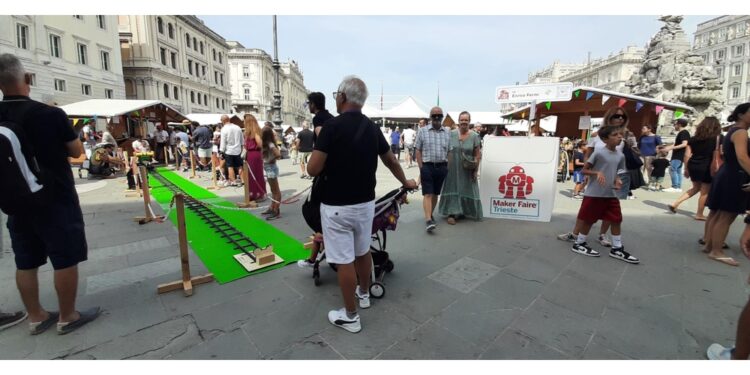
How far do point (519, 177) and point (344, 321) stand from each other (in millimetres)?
4111

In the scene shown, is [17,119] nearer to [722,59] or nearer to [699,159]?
[699,159]

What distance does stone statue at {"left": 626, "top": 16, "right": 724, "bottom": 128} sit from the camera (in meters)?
20.9

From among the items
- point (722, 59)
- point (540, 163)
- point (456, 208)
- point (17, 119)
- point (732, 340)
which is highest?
point (722, 59)

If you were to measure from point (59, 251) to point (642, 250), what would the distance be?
5812 mm

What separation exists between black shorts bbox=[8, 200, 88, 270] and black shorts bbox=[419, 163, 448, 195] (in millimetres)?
3860

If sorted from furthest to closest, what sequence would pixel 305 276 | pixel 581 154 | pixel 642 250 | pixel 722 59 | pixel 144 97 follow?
1. pixel 722 59
2. pixel 144 97
3. pixel 581 154
4. pixel 642 250
5. pixel 305 276

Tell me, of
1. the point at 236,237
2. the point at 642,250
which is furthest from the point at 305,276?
the point at 642,250

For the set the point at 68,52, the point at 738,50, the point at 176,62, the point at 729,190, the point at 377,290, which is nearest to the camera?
the point at 377,290

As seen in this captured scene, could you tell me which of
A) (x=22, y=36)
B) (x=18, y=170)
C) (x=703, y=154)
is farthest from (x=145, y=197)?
(x=22, y=36)

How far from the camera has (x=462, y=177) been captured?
543 centimetres

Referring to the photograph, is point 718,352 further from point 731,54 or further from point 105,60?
point 731,54

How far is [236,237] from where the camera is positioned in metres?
4.61

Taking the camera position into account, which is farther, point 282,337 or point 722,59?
Answer: point 722,59

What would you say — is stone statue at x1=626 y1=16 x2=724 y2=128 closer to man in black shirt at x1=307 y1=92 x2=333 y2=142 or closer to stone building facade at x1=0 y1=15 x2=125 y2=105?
man in black shirt at x1=307 y1=92 x2=333 y2=142
